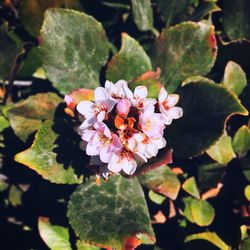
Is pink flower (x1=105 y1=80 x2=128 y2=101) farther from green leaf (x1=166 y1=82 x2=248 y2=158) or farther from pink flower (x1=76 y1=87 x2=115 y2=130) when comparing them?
green leaf (x1=166 y1=82 x2=248 y2=158)

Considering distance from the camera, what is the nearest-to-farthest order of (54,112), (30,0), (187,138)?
1. (187,138)
2. (54,112)
3. (30,0)

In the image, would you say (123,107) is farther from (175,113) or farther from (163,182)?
(163,182)

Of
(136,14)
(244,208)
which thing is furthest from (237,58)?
(244,208)

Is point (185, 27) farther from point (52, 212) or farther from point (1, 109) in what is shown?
point (52, 212)

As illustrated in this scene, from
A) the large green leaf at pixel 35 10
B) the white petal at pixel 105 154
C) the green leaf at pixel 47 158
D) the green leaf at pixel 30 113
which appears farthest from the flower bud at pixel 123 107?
the large green leaf at pixel 35 10

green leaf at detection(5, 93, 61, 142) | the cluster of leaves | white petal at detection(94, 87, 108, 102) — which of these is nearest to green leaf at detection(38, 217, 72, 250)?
the cluster of leaves
